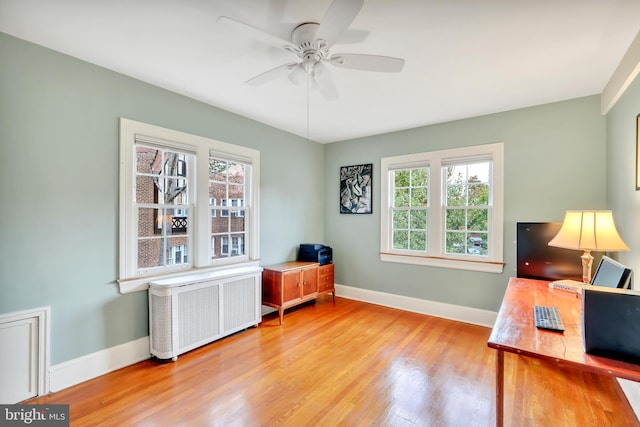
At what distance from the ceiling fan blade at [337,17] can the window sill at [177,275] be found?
Result: 7.89 ft

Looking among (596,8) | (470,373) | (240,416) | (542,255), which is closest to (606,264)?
(542,255)

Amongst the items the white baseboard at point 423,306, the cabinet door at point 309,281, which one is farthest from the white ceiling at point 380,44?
the white baseboard at point 423,306

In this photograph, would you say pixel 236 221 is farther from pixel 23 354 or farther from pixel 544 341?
pixel 544 341

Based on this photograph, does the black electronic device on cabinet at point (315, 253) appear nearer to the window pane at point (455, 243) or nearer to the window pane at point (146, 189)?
the window pane at point (455, 243)

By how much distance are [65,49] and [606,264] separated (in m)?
4.12

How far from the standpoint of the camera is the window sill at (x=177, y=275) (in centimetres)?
250

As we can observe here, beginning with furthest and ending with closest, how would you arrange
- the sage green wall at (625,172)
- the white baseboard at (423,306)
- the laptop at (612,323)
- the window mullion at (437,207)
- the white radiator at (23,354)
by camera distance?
the window mullion at (437,207), the white baseboard at (423,306), the sage green wall at (625,172), the white radiator at (23,354), the laptop at (612,323)

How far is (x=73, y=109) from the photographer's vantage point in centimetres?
Answer: 223

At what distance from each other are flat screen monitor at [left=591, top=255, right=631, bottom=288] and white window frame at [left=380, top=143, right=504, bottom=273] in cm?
144

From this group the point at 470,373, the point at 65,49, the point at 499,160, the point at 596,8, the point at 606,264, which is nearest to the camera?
the point at 596,8

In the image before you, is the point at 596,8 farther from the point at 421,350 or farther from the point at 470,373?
the point at 421,350

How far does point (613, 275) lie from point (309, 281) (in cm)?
301

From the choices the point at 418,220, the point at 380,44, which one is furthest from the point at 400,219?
the point at 380,44

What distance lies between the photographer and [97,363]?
232cm
